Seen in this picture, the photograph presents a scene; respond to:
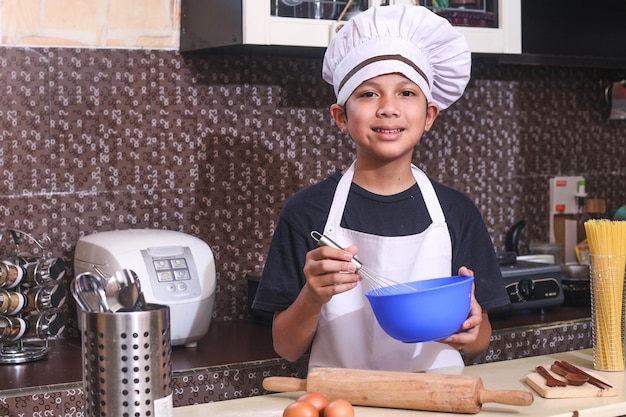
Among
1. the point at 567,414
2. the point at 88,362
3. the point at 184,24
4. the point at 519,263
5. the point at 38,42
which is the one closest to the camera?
the point at 88,362

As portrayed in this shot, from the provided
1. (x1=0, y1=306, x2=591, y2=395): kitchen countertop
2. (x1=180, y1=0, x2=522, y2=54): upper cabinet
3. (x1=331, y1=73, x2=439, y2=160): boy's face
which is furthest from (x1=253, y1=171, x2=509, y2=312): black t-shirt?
(x1=180, y1=0, x2=522, y2=54): upper cabinet

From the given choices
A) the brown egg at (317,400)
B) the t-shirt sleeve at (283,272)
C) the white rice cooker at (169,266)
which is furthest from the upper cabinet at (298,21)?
the brown egg at (317,400)

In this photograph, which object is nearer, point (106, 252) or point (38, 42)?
point (106, 252)

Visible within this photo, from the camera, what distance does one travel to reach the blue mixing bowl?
1390 millimetres

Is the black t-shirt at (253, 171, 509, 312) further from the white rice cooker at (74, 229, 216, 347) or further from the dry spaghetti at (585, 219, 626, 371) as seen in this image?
the white rice cooker at (74, 229, 216, 347)

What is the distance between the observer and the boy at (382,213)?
1.72m

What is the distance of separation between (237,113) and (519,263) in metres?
0.88

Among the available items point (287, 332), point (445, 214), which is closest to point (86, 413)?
point (287, 332)

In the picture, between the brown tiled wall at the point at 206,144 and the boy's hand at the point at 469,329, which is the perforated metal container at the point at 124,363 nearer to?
the boy's hand at the point at 469,329

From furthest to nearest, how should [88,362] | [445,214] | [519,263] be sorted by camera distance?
[519,263]
[445,214]
[88,362]

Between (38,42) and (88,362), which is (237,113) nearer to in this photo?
(38,42)

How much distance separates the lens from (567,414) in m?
1.37

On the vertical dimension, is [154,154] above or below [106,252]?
above

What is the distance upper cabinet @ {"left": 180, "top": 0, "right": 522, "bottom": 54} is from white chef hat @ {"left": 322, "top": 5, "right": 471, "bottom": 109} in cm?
43
